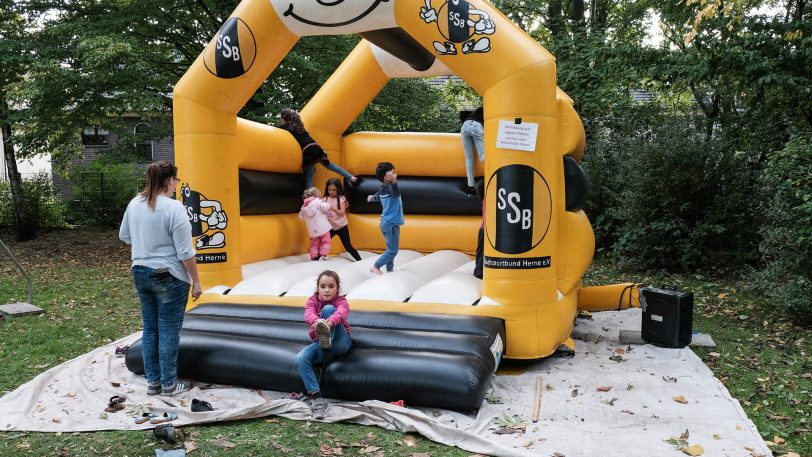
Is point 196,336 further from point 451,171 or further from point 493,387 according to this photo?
point 451,171

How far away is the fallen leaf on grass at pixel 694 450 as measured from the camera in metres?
3.29

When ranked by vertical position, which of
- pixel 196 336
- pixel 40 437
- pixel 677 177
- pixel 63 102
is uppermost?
pixel 63 102

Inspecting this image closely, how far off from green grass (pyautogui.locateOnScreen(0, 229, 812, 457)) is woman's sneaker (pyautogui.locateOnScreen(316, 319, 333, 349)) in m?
0.49

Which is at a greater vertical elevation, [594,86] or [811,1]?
[811,1]

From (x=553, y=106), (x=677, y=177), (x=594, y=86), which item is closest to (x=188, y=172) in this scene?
(x=553, y=106)

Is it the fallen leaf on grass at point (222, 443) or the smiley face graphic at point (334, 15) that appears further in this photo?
the smiley face graphic at point (334, 15)

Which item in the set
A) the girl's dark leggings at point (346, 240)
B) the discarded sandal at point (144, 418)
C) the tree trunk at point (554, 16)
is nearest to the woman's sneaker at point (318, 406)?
the discarded sandal at point (144, 418)

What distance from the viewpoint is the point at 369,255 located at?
24.9ft

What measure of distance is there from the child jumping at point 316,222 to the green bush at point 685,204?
15.1ft

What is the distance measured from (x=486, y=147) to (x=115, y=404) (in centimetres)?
302


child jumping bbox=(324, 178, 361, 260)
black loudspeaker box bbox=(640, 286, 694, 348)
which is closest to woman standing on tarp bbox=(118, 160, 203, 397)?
child jumping bbox=(324, 178, 361, 260)

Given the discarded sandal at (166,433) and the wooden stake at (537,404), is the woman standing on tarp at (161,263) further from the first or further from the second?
the wooden stake at (537,404)

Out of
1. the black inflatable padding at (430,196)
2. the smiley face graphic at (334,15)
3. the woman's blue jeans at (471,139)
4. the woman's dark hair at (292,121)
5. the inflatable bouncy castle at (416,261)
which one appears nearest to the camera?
the inflatable bouncy castle at (416,261)

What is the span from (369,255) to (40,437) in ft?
14.4
